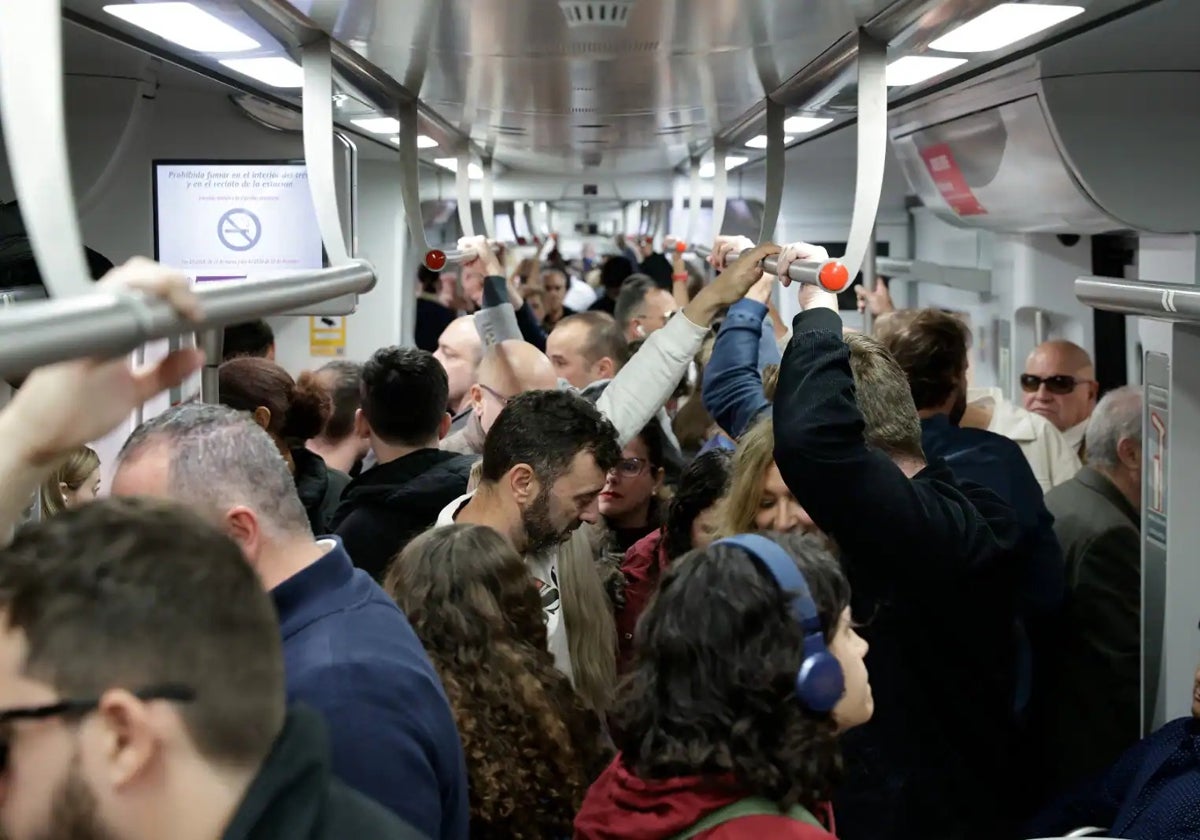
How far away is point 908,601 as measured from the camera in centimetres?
250

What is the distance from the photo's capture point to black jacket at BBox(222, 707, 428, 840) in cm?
124

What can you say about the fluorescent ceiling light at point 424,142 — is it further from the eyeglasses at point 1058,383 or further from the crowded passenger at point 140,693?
the crowded passenger at point 140,693

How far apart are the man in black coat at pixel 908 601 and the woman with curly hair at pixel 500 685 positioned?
513 mm

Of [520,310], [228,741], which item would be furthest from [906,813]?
[520,310]

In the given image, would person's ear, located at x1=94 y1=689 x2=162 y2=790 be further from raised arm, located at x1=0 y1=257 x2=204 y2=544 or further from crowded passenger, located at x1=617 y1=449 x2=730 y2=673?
crowded passenger, located at x1=617 y1=449 x2=730 y2=673

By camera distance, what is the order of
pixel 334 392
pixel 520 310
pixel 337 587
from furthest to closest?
pixel 520 310 → pixel 334 392 → pixel 337 587

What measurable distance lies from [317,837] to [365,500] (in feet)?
6.98

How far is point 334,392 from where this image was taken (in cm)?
497

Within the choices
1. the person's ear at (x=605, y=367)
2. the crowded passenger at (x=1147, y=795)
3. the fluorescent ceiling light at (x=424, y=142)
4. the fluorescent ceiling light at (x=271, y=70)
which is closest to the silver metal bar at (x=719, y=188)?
the person's ear at (x=605, y=367)

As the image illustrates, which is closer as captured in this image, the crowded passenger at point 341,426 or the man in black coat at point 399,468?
the man in black coat at point 399,468

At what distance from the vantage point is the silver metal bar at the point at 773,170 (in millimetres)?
4004

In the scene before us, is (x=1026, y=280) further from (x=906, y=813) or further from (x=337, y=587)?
(x=337, y=587)

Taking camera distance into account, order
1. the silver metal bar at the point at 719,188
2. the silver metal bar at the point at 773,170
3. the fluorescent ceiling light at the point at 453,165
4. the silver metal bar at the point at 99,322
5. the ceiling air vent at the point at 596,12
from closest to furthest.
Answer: the silver metal bar at the point at 99,322 < the ceiling air vent at the point at 596,12 < the silver metal bar at the point at 773,170 < the silver metal bar at the point at 719,188 < the fluorescent ceiling light at the point at 453,165

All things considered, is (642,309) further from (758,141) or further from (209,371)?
(209,371)
